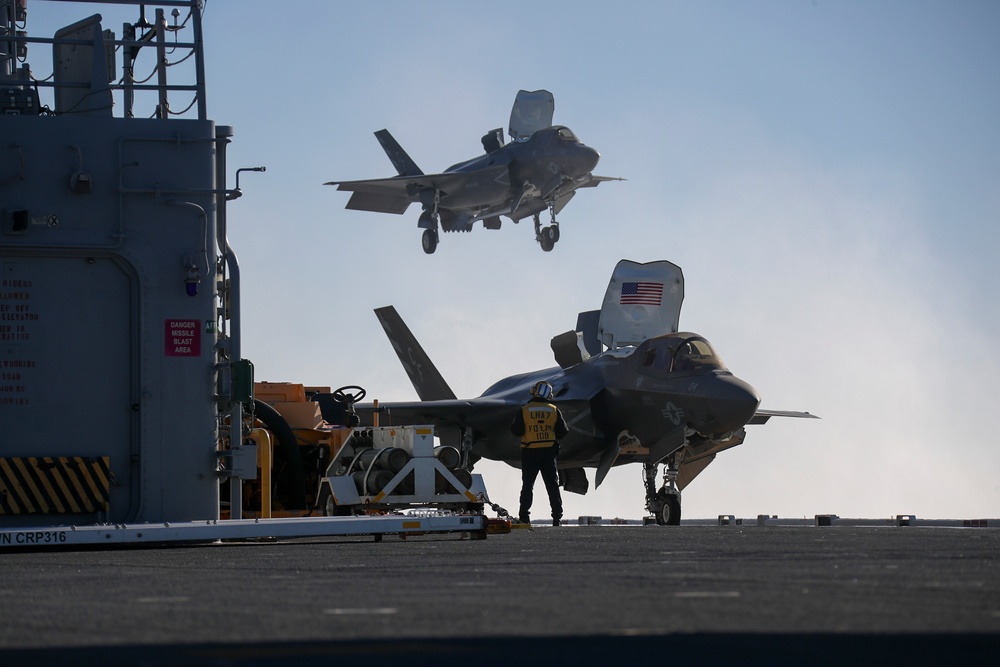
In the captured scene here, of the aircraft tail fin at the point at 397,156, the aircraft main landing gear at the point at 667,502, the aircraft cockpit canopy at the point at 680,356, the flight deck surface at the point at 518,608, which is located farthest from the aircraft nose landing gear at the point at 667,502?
the aircraft tail fin at the point at 397,156

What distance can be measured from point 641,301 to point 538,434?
6.10 m

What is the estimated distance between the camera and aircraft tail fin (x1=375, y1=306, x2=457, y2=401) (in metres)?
30.8

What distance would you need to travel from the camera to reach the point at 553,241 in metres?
43.0

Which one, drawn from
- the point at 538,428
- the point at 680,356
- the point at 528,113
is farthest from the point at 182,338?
the point at 528,113

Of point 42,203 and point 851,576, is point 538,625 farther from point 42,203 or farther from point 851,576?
point 42,203

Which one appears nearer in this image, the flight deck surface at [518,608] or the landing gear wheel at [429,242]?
the flight deck surface at [518,608]

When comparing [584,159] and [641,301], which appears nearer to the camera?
[641,301]

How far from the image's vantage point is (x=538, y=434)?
18.5 metres

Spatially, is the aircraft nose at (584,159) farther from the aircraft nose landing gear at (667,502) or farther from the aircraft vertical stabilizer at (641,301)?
the aircraft nose landing gear at (667,502)

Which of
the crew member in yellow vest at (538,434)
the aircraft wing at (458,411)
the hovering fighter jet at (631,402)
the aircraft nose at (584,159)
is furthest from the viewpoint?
the aircraft nose at (584,159)

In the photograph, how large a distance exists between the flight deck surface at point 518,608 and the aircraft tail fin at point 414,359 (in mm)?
20908

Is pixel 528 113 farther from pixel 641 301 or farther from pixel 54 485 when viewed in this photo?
pixel 54 485

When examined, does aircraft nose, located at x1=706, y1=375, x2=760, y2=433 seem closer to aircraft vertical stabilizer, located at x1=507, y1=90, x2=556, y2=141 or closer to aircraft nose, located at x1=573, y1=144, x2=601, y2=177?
aircraft nose, located at x1=573, y1=144, x2=601, y2=177

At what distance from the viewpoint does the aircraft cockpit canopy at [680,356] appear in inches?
826
